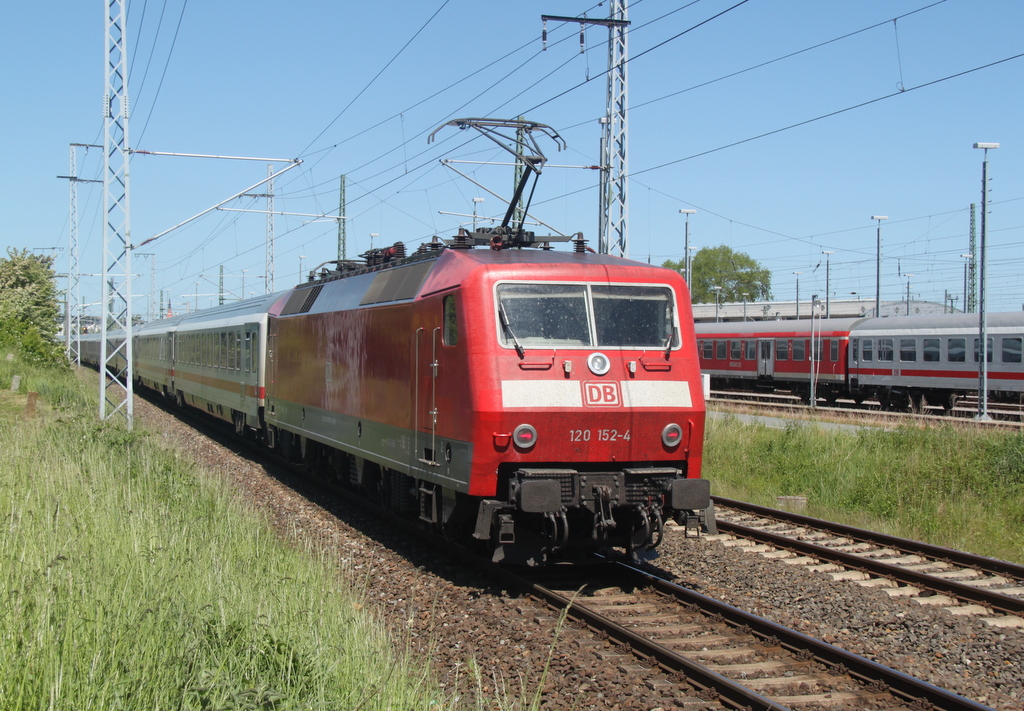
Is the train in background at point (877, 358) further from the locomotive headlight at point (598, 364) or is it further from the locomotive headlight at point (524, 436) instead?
the locomotive headlight at point (524, 436)

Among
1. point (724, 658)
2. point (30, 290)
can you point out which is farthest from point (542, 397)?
point (30, 290)

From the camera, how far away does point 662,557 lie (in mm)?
9797

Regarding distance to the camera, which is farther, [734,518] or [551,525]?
[734,518]

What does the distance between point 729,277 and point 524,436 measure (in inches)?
3597

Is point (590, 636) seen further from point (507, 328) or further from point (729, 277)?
point (729, 277)

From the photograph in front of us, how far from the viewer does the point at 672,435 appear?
8.60 metres

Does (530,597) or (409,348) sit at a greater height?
(409,348)

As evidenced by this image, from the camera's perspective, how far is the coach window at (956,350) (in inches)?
1064

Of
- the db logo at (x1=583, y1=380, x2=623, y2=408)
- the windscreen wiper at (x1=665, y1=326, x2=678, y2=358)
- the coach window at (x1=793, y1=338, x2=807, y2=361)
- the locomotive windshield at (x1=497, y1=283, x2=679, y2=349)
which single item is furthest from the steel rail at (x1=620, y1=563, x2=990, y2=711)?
the coach window at (x1=793, y1=338, x2=807, y2=361)

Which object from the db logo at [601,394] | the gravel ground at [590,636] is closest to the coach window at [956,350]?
the gravel ground at [590,636]

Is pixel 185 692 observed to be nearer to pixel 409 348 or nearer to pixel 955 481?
pixel 409 348

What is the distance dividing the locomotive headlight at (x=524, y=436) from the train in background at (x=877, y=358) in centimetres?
2050

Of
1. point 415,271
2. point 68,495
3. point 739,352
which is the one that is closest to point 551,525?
point 415,271

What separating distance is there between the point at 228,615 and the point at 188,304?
255 ft
